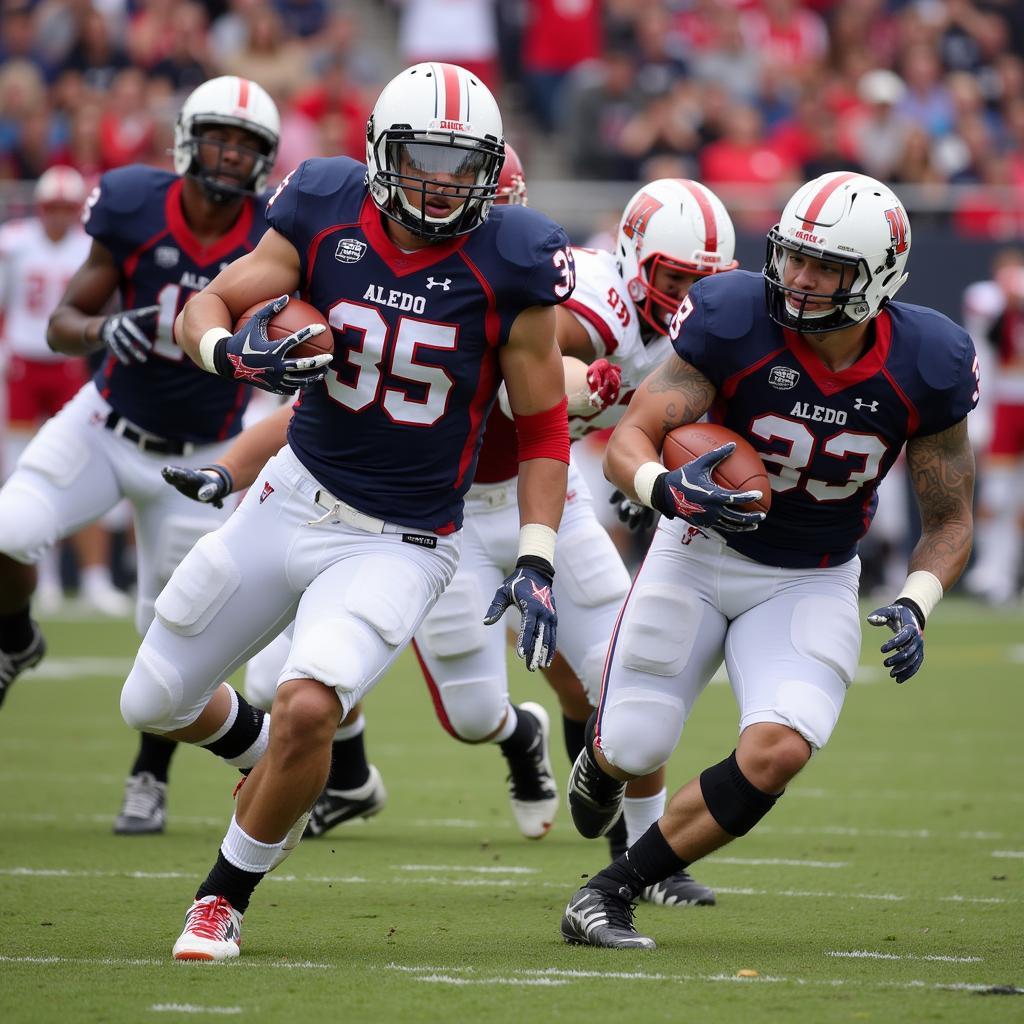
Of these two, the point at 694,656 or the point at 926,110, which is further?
the point at 926,110

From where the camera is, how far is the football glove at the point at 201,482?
463 cm

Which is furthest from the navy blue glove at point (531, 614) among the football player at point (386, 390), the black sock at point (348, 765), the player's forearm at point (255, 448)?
the black sock at point (348, 765)

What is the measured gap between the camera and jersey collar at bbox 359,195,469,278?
4.15 metres

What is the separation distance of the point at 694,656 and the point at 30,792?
114 inches

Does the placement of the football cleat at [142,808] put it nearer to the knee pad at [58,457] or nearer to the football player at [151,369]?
the football player at [151,369]

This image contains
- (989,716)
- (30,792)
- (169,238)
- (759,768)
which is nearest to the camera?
(759,768)

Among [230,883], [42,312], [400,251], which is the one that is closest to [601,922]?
[230,883]

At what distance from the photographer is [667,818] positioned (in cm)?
421

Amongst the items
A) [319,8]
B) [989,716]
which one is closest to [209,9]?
[319,8]

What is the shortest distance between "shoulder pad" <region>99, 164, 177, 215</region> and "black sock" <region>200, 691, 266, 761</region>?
6.16 ft

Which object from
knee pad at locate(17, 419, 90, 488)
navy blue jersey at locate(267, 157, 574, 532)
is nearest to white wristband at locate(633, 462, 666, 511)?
navy blue jersey at locate(267, 157, 574, 532)

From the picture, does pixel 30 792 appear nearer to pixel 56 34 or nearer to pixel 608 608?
pixel 608 608

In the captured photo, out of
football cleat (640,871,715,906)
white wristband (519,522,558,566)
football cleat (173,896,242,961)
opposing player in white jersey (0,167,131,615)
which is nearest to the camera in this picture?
football cleat (173,896,242,961)

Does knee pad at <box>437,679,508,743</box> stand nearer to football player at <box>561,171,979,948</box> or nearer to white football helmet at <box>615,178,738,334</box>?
A: football player at <box>561,171,979,948</box>
